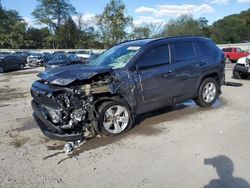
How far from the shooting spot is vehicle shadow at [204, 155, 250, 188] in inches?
146

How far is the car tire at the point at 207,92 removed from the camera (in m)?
7.43

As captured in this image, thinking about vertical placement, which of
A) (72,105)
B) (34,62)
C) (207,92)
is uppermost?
(72,105)

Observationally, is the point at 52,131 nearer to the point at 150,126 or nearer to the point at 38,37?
the point at 150,126

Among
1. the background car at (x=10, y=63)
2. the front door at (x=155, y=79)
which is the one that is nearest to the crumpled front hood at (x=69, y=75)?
the front door at (x=155, y=79)

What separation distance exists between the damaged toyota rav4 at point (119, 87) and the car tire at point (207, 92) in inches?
1.4

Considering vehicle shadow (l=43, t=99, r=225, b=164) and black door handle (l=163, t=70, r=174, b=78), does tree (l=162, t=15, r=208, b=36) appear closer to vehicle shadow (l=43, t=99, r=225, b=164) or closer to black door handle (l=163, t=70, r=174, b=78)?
vehicle shadow (l=43, t=99, r=225, b=164)

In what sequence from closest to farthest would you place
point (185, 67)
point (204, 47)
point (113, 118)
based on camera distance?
point (113, 118) < point (185, 67) < point (204, 47)

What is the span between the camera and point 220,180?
3850 millimetres

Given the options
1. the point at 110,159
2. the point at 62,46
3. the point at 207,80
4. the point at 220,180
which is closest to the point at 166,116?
the point at 207,80

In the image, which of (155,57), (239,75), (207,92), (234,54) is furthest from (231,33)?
(155,57)

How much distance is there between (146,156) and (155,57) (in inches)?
95.5

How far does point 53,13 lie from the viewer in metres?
80.9

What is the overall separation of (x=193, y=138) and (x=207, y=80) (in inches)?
101

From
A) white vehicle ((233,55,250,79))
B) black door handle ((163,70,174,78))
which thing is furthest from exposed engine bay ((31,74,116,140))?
white vehicle ((233,55,250,79))
